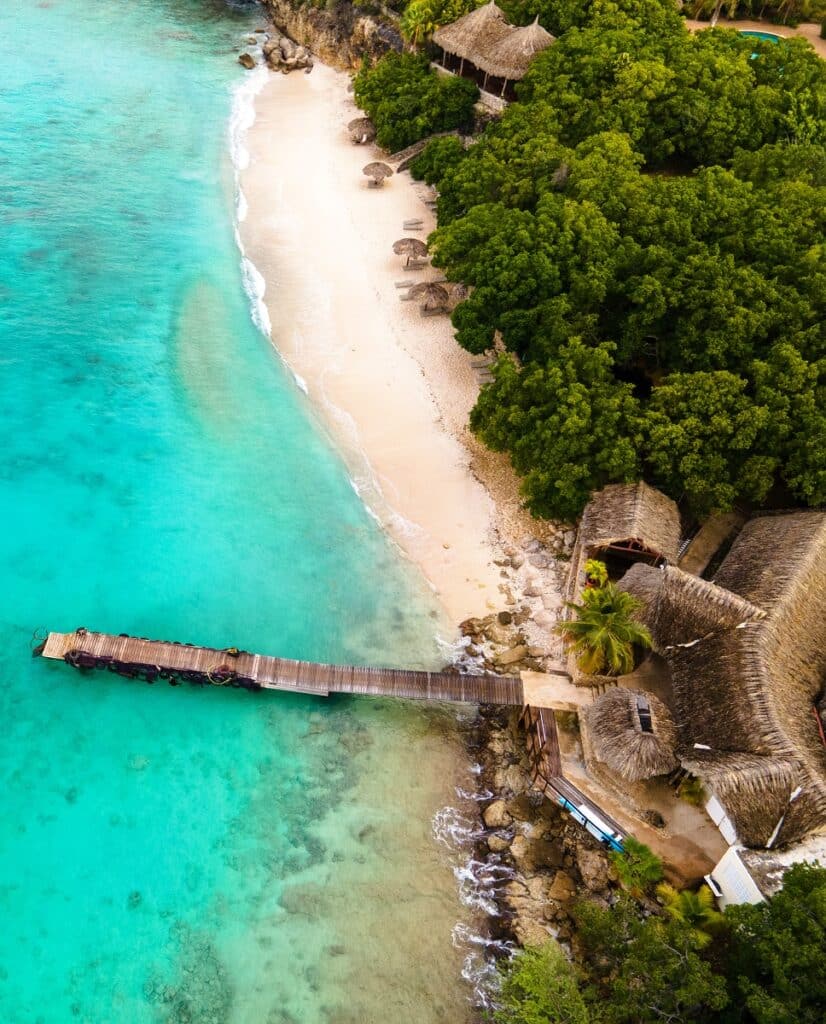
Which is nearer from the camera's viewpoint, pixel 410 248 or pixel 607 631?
pixel 607 631

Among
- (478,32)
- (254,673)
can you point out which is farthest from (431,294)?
(254,673)

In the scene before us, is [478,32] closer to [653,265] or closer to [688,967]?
[653,265]

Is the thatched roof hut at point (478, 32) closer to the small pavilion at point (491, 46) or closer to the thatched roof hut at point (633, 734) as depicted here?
the small pavilion at point (491, 46)

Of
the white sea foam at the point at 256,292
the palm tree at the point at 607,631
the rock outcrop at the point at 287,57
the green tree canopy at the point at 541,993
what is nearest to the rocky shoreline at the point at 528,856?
the green tree canopy at the point at 541,993

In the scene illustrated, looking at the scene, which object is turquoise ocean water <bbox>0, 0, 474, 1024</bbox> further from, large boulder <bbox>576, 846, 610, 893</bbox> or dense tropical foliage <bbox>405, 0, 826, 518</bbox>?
dense tropical foliage <bbox>405, 0, 826, 518</bbox>

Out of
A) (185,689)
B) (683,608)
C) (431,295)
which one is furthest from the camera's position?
(431,295)

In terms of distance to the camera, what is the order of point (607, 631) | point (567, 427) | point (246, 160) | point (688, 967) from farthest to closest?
point (246, 160)
point (567, 427)
point (607, 631)
point (688, 967)

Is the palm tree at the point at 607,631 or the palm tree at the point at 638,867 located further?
the palm tree at the point at 607,631

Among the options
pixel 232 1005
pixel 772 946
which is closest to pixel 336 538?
pixel 232 1005
